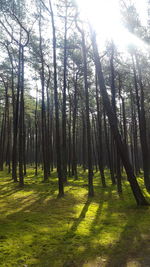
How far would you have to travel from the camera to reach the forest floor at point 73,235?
446 centimetres

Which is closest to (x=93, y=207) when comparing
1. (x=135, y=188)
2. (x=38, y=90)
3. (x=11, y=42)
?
(x=135, y=188)

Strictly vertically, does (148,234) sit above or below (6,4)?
below

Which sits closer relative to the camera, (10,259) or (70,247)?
(10,259)

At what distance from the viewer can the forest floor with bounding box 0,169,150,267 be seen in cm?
446

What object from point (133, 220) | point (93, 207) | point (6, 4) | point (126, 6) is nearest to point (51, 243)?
point (133, 220)

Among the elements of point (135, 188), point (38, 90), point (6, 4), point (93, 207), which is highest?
point (6, 4)

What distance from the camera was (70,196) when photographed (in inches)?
482

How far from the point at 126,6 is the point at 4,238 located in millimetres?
15496

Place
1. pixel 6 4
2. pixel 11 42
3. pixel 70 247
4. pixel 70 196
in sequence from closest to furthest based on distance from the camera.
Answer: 1. pixel 70 247
2. pixel 70 196
3. pixel 6 4
4. pixel 11 42

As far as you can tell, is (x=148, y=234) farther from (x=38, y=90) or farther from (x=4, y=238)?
(x=38, y=90)

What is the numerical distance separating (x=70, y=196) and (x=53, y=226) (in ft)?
18.7

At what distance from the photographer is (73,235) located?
5906 mm

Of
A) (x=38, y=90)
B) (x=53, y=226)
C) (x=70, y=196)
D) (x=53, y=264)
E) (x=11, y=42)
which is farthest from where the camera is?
(x=38, y=90)

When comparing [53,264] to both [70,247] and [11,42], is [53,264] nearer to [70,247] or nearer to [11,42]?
[70,247]
